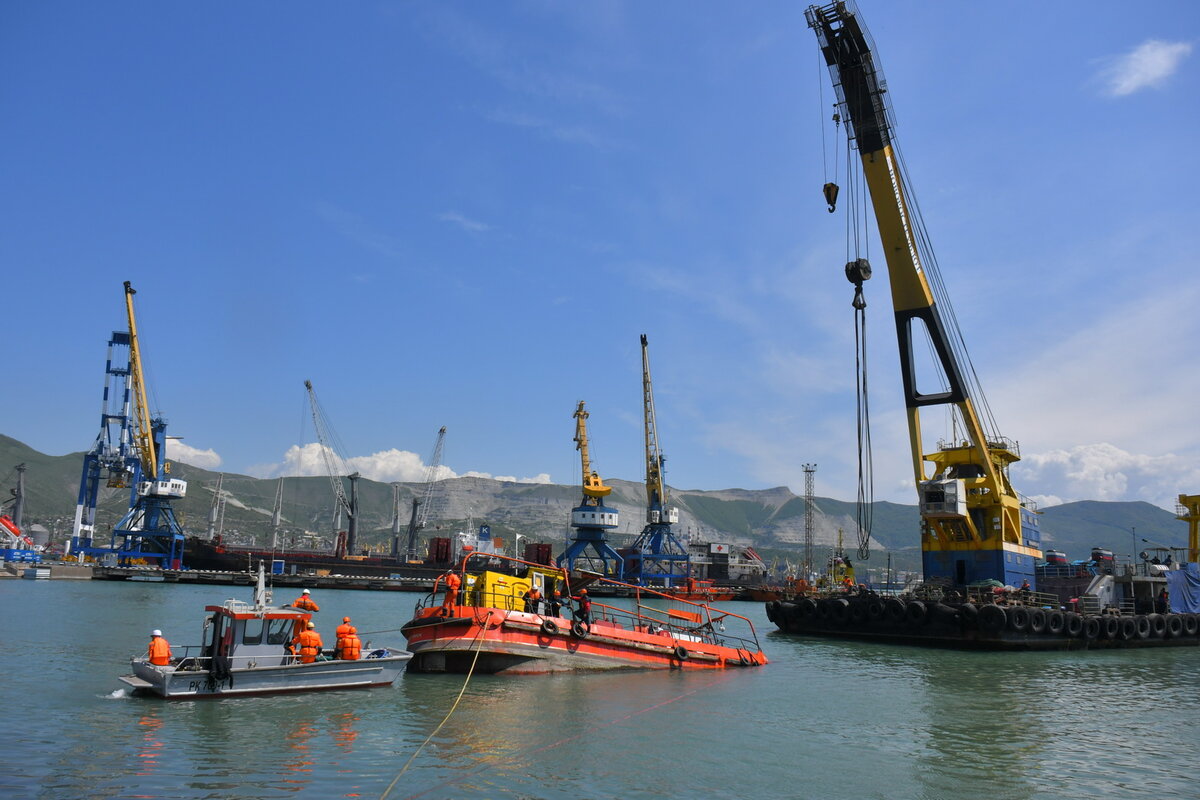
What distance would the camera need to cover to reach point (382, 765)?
14.1m

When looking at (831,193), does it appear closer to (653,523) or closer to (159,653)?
(159,653)

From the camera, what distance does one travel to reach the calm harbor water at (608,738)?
1334cm

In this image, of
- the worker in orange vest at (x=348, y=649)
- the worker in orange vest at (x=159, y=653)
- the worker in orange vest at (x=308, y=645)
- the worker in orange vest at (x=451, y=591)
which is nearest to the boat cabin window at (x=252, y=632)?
the worker in orange vest at (x=308, y=645)

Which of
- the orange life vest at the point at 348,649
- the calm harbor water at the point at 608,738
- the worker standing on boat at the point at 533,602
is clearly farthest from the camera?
the worker standing on boat at the point at 533,602

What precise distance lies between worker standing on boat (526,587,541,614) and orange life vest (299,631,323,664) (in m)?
6.77

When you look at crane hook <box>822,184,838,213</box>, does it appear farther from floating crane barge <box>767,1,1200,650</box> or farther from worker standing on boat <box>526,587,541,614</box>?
worker standing on boat <box>526,587,541,614</box>

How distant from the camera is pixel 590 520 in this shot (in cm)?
11175

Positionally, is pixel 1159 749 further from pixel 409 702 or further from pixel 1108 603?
pixel 1108 603

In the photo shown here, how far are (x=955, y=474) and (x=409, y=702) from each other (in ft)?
123

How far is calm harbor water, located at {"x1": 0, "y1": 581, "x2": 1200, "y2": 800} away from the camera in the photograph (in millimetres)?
13336

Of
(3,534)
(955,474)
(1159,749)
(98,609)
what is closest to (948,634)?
(955,474)

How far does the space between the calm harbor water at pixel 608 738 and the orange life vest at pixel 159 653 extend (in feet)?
2.70

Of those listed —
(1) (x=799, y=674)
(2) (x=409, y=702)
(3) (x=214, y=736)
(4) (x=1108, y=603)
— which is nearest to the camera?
(3) (x=214, y=736)

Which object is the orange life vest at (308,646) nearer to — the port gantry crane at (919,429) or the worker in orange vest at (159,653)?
the worker in orange vest at (159,653)
